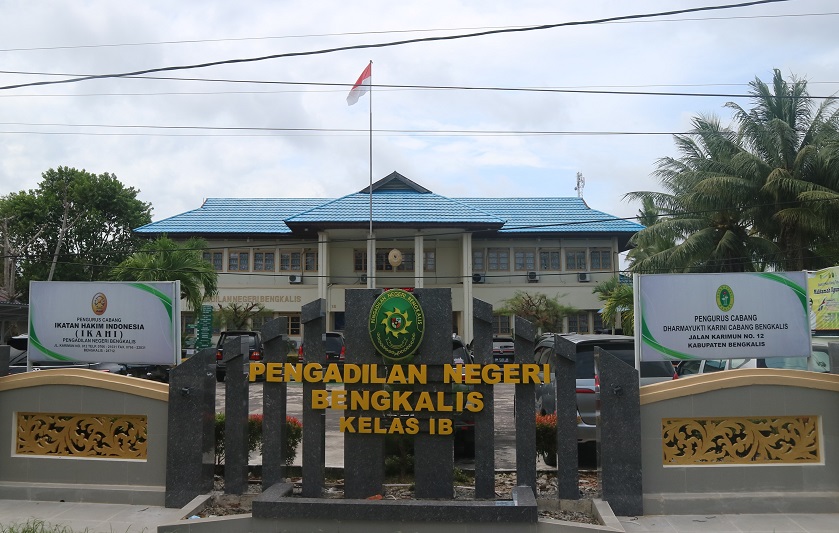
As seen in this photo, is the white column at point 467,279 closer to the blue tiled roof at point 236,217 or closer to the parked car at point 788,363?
the blue tiled roof at point 236,217

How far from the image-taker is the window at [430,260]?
36875 millimetres

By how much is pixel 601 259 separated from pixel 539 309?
16.9ft

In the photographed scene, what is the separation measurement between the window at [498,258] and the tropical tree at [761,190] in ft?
36.4

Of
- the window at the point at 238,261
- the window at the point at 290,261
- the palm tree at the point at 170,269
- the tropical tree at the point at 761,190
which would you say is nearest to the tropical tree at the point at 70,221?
the window at the point at 238,261

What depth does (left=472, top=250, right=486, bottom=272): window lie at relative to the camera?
123 feet

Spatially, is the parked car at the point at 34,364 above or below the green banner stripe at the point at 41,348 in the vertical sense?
below

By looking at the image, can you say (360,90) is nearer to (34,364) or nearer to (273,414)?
(34,364)

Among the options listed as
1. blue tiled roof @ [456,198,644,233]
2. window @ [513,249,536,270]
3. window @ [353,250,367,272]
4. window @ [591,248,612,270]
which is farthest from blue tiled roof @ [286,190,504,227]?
window @ [591,248,612,270]

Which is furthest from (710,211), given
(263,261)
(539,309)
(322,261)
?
(263,261)

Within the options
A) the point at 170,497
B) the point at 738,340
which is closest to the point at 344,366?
→ the point at 170,497

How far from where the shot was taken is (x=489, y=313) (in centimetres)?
773

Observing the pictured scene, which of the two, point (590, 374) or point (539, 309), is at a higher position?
point (539, 309)

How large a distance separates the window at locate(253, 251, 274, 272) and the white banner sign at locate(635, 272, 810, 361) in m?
30.6

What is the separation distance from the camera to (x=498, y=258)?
37.7m
